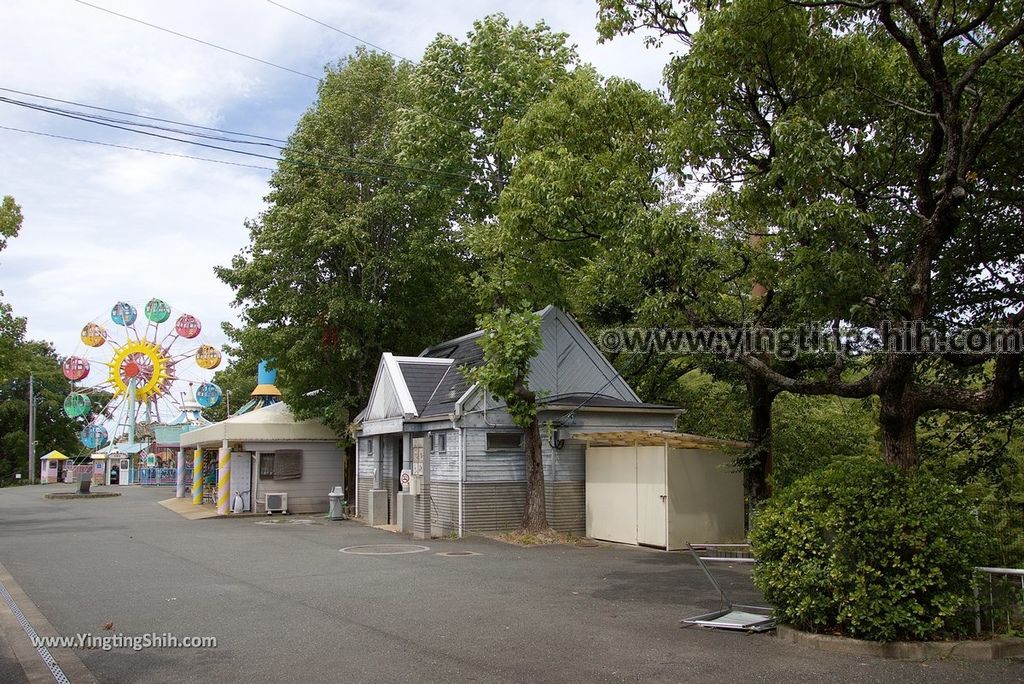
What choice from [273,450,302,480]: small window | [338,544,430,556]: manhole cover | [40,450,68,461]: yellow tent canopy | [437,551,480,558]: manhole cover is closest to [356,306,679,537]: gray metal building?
[338,544,430,556]: manhole cover

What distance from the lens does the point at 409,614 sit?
10180 millimetres

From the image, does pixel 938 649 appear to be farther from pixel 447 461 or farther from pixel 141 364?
pixel 141 364

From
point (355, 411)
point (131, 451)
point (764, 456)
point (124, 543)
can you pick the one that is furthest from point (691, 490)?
point (131, 451)

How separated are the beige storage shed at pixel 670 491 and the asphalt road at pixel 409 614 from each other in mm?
712

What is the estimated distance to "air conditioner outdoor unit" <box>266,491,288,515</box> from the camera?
28.4 metres

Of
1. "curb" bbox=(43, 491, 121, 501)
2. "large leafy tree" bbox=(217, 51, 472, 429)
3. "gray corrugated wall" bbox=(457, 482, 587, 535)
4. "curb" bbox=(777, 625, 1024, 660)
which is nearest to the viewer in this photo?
"curb" bbox=(777, 625, 1024, 660)

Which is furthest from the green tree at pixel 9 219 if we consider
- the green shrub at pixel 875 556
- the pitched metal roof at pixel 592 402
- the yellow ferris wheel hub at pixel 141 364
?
the yellow ferris wheel hub at pixel 141 364

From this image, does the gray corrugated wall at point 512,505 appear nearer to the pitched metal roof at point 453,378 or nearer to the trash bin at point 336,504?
the pitched metal roof at point 453,378

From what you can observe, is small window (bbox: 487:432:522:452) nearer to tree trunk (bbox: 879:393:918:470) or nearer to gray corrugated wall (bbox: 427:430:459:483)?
gray corrugated wall (bbox: 427:430:459:483)

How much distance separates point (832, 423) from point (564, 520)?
8.87m

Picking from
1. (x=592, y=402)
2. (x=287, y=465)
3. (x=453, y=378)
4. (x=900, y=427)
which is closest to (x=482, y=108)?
(x=453, y=378)

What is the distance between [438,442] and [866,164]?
40.3 feet

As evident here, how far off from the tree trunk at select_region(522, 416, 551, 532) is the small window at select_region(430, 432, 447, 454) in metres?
2.13

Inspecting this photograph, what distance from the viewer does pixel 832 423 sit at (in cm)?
2366
